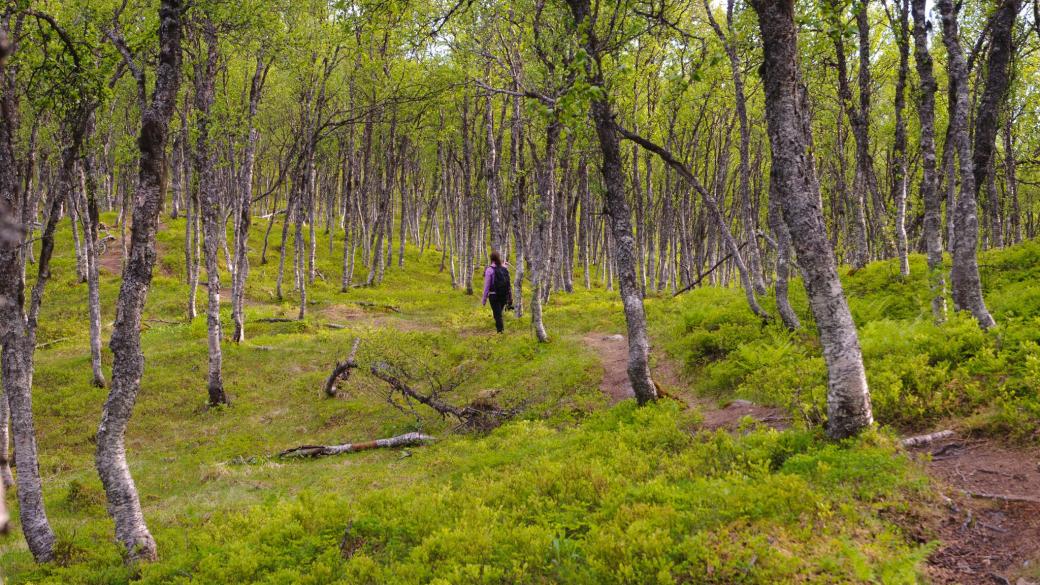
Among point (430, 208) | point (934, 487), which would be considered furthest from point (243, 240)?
point (430, 208)

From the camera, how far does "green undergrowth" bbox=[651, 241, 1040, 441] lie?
8.30 meters

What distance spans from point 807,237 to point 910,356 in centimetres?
367

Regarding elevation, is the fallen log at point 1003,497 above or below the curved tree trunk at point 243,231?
below

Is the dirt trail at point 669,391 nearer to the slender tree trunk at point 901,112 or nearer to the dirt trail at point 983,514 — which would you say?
the dirt trail at point 983,514

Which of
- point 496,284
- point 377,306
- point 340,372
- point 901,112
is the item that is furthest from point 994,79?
point 377,306

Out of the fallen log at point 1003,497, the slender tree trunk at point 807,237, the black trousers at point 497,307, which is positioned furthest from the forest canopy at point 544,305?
the fallen log at point 1003,497

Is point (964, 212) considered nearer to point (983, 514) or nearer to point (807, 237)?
point (807, 237)

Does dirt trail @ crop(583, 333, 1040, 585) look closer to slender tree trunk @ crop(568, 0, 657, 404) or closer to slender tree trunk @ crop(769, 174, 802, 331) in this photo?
slender tree trunk @ crop(568, 0, 657, 404)

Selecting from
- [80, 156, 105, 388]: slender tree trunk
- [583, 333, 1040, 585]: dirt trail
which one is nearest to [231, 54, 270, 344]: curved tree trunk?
[80, 156, 105, 388]: slender tree trunk

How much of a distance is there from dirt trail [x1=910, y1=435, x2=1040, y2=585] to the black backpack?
1490 centimetres

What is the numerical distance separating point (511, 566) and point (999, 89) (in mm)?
13159

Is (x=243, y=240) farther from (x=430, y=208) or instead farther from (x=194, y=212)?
(x=430, y=208)

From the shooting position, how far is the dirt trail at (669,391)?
400 inches

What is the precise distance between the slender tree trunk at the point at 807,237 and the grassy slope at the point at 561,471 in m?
0.54
